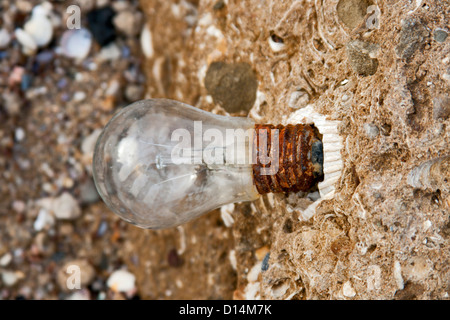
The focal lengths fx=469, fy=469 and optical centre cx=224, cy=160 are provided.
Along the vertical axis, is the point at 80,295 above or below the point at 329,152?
below

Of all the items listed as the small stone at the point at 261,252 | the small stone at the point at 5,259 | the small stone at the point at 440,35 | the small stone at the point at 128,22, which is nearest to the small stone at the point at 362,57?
the small stone at the point at 440,35

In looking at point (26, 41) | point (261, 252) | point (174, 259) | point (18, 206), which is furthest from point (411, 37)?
point (18, 206)

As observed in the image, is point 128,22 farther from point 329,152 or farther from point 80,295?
point 329,152

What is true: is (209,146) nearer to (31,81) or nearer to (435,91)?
(435,91)

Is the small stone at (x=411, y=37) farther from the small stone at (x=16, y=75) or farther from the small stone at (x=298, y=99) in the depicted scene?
the small stone at (x=16, y=75)
